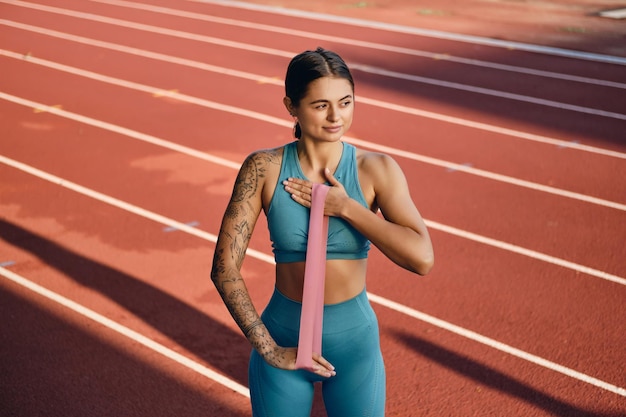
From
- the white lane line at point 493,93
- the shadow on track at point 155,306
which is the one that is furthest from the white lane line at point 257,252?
the white lane line at point 493,93

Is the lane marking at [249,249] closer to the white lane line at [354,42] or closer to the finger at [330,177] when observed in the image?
the finger at [330,177]

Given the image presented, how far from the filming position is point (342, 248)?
2.36m

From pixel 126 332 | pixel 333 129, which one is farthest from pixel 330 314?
pixel 126 332

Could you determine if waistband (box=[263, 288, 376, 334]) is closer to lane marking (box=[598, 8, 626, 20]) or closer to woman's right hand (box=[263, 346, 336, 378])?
woman's right hand (box=[263, 346, 336, 378])

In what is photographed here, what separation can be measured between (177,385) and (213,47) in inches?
387

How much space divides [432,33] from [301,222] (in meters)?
13.0

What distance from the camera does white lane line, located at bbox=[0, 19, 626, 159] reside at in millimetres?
8922

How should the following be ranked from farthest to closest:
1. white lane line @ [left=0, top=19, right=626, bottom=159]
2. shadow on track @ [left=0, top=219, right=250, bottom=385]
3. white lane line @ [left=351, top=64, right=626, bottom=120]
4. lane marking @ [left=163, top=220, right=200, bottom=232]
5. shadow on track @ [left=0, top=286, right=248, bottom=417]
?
white lane line @ [left=351, top=64, right=626, bottom=120] → white lane line @ [left=0, top=19, right=626, bottom=159] → lane marking @ [left=163, top=220, right=200, bottom=232] → shadow on track @ [left=0, top=219, right=250, bottom=385] → shadow on track @ [left=0, top=286, right=248, bottom=417]

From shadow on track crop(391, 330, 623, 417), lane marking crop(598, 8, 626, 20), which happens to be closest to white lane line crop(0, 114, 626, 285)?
shadow on track crop(391, 330, 623, 417)

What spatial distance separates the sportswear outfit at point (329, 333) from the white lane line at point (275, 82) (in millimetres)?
6864

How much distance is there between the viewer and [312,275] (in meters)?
2.23

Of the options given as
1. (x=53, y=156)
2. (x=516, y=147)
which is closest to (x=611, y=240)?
(x=516, y=147)

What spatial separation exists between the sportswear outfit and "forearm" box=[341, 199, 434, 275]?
90 millimetres

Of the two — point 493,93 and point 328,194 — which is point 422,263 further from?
point 493,93
